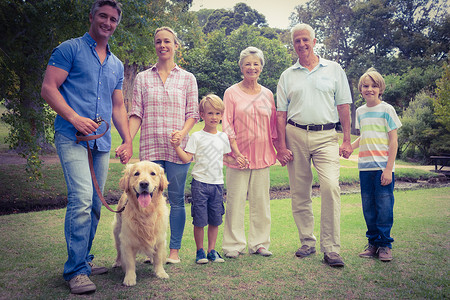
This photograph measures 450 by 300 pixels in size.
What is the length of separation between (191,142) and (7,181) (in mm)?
8326

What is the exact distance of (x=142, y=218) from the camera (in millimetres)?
3762

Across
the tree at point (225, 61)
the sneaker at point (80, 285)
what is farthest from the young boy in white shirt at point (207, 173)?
the tree at point (225, 61)

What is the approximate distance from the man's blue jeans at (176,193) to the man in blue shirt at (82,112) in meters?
0.58

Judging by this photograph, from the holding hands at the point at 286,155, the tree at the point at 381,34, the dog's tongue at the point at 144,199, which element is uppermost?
the tree at the point at 381,34

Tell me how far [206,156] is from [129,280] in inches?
63.0

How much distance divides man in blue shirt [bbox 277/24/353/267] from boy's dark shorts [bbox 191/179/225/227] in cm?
106

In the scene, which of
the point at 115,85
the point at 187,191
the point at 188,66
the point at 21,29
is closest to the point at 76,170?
the point at 115,85

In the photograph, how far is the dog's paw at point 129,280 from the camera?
3.61m

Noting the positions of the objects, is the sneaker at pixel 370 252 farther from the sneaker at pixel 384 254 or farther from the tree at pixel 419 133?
the tree at pixel 419 133

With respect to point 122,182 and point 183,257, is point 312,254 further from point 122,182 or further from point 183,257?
point 122,182

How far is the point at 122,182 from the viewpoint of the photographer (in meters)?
3.78

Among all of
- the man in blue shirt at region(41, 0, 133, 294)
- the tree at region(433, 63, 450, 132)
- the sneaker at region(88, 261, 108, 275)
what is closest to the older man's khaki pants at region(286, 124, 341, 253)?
the man in blue shirt at region(41, 0, 133, 294)

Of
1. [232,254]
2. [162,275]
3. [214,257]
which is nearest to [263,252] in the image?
[232,254]

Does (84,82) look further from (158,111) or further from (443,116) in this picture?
(443,116)
